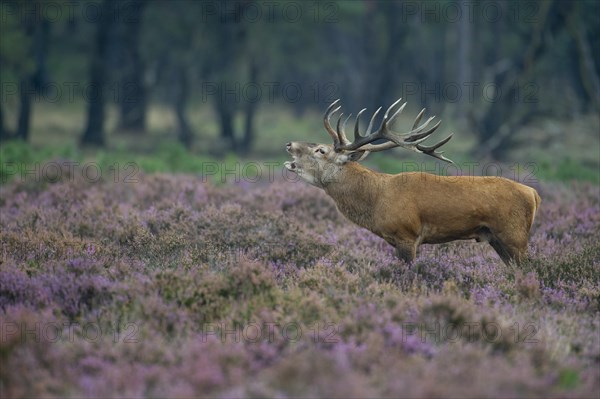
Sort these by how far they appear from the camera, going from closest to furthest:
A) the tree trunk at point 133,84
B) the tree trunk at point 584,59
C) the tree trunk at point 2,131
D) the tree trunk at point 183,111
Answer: the tree trunk at point 584,59 → the tree trunk at point 2,131 → the tree trunk at point 183,111 → the tree trunk at point 133,84

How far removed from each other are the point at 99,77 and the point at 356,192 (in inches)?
719

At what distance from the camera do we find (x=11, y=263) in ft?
23.3

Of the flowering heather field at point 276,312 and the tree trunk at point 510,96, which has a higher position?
the tree trunk at point 510,96

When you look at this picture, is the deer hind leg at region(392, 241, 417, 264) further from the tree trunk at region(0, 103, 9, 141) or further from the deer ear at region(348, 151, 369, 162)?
the tree trunk at region(0, 103, 9, 141)

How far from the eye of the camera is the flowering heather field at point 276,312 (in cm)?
479

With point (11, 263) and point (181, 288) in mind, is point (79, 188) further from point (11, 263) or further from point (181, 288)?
point (181, 288)

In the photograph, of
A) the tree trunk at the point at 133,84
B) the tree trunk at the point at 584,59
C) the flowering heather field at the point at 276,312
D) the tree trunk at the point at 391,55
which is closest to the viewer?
the flowering heather field at the point at 276,312

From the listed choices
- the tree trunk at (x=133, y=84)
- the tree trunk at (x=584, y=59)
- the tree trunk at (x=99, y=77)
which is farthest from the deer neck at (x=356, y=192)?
the tree trunk at (x=133, y=84)

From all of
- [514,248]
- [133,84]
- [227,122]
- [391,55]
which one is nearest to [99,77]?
[227,122]

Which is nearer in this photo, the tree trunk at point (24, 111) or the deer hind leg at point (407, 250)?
the deer hind leg at point (407, 250)

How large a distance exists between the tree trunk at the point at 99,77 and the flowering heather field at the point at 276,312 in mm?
15111

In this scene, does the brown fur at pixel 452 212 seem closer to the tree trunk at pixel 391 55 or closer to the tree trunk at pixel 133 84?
the tree trunk at pixel 391 55

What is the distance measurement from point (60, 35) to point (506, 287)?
30925 millimetres

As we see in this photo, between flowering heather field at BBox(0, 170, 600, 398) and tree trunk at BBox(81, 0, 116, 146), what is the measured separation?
1511cm
